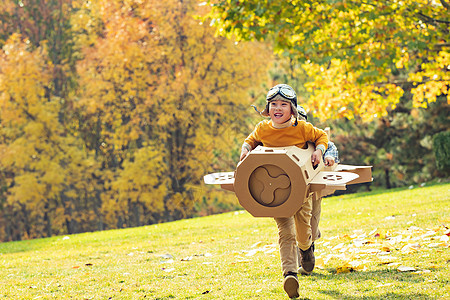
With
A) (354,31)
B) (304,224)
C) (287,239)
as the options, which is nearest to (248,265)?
(304,224)

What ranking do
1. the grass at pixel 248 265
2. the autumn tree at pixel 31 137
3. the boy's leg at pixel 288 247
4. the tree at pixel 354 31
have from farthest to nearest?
1. the autumn tree at pixel 31 137
2. the tree at pixel 354 31
3. the grass at pixel 248 265
4. the boy's leg at pixel 288 247

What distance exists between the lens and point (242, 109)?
23.1 m

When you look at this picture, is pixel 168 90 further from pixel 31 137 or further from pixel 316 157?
pixel 316 157

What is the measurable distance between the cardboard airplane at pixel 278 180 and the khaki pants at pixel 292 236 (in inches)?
9.6

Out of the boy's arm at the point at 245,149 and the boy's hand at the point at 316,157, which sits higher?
the boy's arm at the point at 245,149

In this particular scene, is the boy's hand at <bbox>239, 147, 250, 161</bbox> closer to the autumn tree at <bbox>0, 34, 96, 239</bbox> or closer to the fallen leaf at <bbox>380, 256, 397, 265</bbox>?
the fallen leaf at <bbox>380, 256, 397, 265</bbox>

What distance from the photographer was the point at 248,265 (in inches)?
259

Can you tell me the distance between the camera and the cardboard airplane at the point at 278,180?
4.58 m

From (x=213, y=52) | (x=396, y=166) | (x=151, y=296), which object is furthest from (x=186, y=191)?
(x=151, y=296)

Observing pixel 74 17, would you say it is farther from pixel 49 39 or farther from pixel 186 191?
pixel 186 191

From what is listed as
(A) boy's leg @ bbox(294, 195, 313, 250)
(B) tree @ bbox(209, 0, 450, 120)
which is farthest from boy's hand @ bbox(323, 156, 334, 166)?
(B) tree @ bbox(209, 0, 450, 120)

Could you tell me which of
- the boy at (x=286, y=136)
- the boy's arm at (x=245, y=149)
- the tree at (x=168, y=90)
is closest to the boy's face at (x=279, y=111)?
the boy at (x=286, y=136)

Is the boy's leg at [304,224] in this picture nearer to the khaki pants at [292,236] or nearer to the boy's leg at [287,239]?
the khaki pants at [292,236]

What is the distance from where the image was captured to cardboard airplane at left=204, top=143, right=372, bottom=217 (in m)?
4.58
